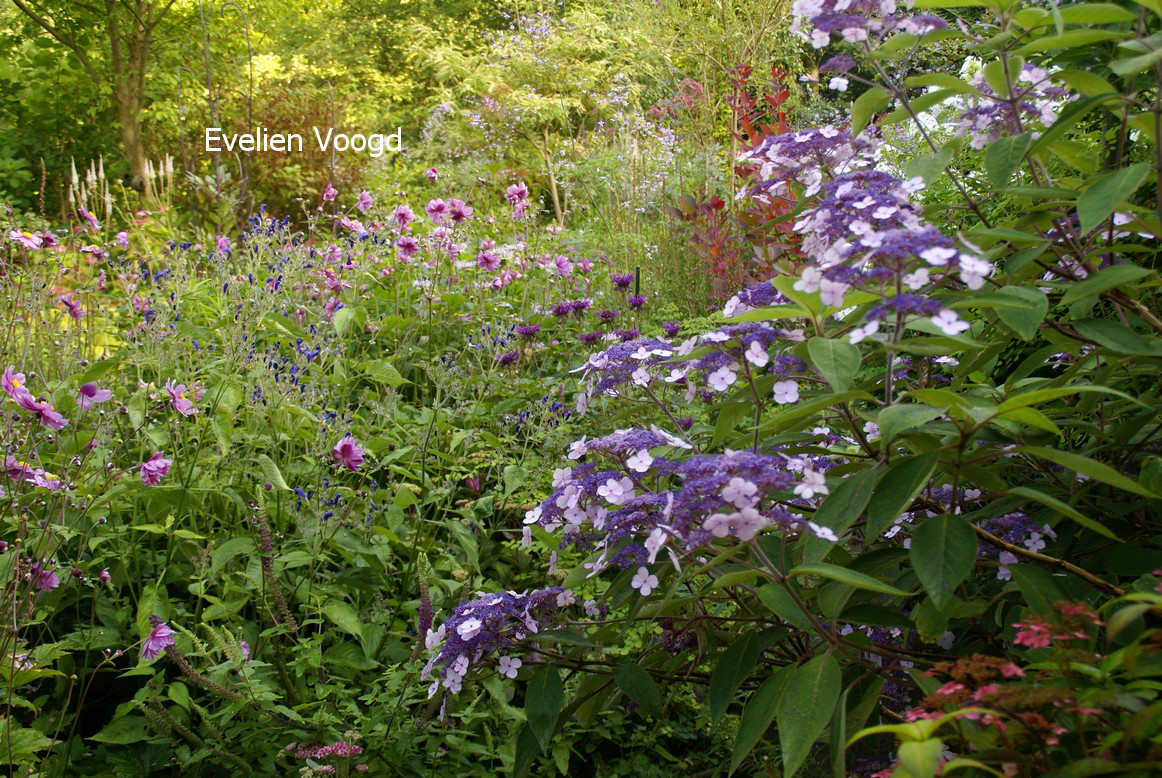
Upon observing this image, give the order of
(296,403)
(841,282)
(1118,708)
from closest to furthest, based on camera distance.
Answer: (1118,708) → (841,282) → (296,403)

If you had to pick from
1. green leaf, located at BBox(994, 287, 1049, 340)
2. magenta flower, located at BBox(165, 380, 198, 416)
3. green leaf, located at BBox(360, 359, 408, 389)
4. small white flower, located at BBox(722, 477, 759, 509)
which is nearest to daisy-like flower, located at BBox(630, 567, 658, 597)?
small white flower, located at BBox(722, 477, 759, 509)

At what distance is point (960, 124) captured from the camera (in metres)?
1.78

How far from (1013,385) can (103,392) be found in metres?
1.68

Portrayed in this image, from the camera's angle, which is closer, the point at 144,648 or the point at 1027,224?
the point at 1027,224

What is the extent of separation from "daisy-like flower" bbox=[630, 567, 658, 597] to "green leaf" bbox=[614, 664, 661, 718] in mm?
172

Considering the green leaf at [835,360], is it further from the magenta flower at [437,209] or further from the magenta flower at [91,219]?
the magenta flower at [91,219]

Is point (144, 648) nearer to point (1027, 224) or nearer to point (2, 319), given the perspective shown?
point (2, 319)

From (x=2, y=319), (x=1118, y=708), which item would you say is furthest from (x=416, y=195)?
(x=1118, y=708)

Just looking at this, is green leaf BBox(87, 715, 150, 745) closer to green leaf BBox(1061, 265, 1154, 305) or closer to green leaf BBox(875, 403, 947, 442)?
green leaf BBox(875, 403, 947, 442)

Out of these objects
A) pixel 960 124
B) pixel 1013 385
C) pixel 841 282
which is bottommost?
pixel 1013 385

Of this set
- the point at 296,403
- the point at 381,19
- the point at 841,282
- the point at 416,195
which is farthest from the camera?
the point at 381,19

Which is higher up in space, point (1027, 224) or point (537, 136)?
point (1027, 224)

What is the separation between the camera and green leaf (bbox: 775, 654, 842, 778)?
1041 millimetres

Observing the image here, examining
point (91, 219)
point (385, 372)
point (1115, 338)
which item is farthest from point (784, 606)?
point (91, 219)
